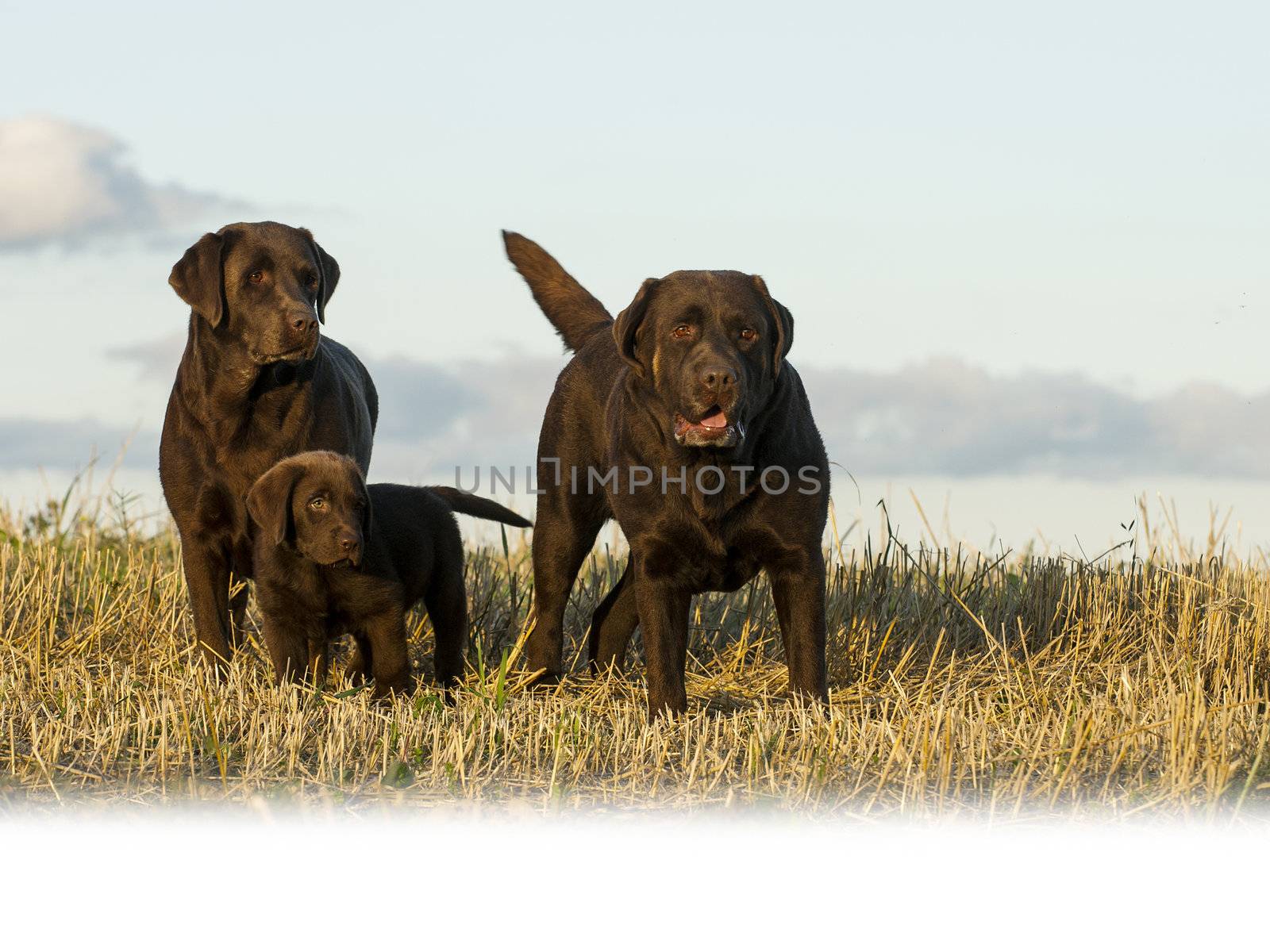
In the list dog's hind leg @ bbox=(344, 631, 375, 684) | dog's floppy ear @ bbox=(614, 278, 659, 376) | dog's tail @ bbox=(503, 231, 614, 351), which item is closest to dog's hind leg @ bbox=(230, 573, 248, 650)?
dog's hind leg @ bbox=(344, 631, 375, 684)

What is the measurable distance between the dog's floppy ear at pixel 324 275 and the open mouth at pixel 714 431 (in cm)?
209

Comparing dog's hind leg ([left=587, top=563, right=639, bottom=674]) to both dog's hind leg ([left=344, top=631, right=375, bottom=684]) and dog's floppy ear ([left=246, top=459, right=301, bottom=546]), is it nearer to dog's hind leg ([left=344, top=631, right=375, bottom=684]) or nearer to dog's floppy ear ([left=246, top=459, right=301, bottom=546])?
dog's hind leg ([left=344, top=631, right=375, bottom=684])

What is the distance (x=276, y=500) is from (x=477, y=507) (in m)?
1.62

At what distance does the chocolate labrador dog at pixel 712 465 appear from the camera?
211 inches

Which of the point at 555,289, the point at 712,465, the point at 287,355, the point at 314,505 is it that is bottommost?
the point at 314,505

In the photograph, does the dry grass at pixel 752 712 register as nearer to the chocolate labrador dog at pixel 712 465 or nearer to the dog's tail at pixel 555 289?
the chocolate labrador dog at pixel 712 465

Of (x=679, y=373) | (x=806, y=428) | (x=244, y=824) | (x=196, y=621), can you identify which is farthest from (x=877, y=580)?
(x=244, y=824)

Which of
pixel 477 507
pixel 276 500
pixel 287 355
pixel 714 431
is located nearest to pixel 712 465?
pixel 714 431

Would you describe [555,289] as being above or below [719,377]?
above

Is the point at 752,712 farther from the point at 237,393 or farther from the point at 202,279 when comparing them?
the point at 202,279

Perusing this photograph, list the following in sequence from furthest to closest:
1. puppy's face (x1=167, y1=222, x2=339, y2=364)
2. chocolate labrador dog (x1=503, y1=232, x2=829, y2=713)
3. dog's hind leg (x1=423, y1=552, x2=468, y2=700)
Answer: dog's hind leg (x1=423, y1=552, x2=468, y2=700)
puppy's face (x1=167, y1=222, x2=339, y2=364)
chocolate labrador dog (x1=503, y1=232, x2=829, y2=713)

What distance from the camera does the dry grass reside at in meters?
4.56

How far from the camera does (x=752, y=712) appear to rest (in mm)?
5809

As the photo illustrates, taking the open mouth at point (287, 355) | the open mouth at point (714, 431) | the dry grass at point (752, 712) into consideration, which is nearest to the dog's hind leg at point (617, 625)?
the dry grass at point (752, 712)
